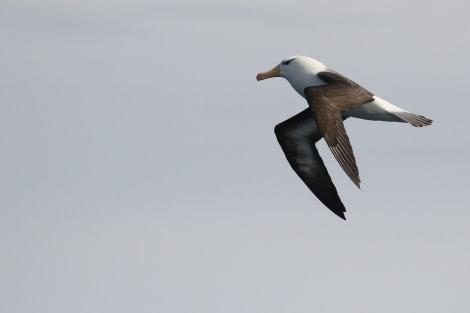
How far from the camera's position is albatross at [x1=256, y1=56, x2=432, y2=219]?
84.2 ft

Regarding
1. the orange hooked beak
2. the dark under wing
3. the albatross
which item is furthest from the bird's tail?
the orange hooked beak

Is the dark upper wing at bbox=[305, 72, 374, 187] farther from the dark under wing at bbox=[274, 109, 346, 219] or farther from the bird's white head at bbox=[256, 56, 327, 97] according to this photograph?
the dark under wing at bbox=[274, 109, 346, 219]

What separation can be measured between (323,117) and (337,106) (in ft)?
1.68

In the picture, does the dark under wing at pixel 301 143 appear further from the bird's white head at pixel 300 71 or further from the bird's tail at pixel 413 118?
the bird's tail at pixel 413 118

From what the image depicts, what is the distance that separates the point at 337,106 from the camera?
86.4 ft

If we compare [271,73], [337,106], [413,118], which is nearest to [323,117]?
[337,106]

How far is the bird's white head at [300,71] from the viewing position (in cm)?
2847

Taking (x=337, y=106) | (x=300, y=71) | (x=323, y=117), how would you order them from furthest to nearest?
(x=300, y=71) → (x=337, y=106) → (x=323, y=117)

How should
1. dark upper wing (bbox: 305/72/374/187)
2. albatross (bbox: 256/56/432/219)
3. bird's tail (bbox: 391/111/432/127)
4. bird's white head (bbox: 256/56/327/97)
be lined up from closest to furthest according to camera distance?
dark upper wing (bbox: 305/72/374/187) → albatross (bbox: 256/56/432/219) → bird's tail (bbox: 391/111/432/127) → bird's white head (bbox: 256/56/327/97)

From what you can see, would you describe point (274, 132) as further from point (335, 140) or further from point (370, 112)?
point (335, 140)

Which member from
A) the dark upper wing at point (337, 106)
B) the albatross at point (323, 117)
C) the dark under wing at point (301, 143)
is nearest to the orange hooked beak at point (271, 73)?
the albatross at point (323, 117)

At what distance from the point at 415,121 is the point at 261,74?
12.8 feet

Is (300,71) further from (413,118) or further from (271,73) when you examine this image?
(413,118)

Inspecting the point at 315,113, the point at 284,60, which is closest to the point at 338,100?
the point at 315,113
